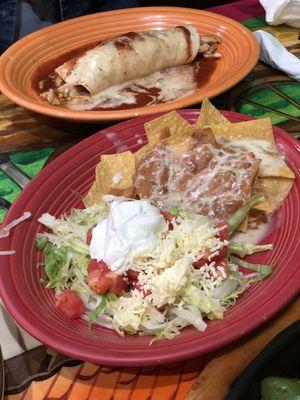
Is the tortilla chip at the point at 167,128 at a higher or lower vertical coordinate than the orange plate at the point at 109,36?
higher

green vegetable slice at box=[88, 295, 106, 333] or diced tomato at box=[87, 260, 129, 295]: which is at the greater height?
diced tomato at box=[87, 260, 129, 295]

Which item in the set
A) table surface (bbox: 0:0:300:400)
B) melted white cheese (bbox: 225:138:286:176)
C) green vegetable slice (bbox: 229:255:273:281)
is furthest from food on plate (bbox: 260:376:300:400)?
melted white cheese (bbox: 225:138:286:176)

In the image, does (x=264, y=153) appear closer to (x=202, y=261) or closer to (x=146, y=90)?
(x=202, y=261)

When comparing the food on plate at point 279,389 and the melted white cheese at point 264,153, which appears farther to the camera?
the melted white cheese at point 264,153

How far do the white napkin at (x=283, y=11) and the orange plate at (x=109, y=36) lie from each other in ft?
0.66

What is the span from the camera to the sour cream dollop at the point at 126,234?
1326 mm

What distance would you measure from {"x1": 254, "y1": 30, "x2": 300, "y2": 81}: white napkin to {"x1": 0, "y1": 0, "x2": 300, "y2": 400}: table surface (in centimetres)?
4

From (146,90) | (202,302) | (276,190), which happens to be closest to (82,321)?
(202,302)

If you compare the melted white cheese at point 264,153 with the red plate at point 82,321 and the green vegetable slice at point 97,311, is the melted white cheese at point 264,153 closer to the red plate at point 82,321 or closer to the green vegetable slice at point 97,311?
the red plate at point 82,321

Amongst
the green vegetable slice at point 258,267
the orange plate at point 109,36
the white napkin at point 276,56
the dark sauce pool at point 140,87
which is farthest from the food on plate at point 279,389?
the white napkin at point 276,56

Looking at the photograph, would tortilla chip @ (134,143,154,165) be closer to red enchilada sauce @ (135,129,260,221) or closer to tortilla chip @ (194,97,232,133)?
red enchilada sauce @ (135,129,260,221)

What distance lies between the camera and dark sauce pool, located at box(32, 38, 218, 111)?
88.7 inches

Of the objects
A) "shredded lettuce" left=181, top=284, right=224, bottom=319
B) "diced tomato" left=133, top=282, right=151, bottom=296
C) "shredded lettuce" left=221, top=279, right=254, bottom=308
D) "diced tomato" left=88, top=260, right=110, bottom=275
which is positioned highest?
"diced tomato" left=88, top=260, right=110, bottom=275

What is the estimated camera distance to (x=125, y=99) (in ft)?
7.54
